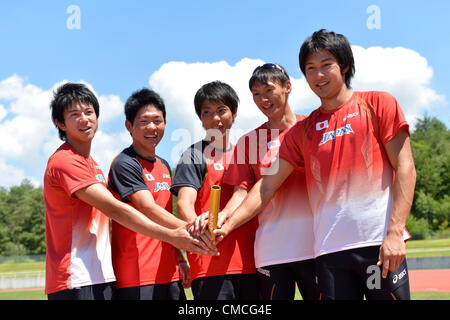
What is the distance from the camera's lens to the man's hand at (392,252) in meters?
3.07

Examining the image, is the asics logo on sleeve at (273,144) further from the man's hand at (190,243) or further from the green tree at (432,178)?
the green tree at (432,178)

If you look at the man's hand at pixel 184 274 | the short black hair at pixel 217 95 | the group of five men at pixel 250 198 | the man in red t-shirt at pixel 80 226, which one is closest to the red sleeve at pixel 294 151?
the group of five men at pixel 250 198

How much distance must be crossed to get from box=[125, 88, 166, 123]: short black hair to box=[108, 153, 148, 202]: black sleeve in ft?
1.76

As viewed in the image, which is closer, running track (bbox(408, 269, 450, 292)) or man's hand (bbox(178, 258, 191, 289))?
man's hand (bbox(178, 258, 191, 289))

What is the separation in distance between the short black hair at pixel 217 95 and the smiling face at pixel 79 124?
1142 millimetres

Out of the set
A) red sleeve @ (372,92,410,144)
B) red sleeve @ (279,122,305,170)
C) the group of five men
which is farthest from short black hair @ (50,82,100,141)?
red sleeve @ (372,92,410,144)

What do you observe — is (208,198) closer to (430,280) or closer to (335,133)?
(335,133)

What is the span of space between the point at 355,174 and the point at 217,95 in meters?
1.87

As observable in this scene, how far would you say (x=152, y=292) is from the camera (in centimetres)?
418

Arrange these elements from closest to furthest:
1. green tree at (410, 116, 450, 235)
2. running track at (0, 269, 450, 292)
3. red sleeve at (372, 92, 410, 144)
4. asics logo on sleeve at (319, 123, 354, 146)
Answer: red sleeve at (372, 92, 410, 144) < asics logo on sleeve at (319, 123, 354, 146) < running track at (0, 269, 450, 292) < green tree at (410, 116, 450, 235)

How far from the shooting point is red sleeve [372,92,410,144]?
320cm

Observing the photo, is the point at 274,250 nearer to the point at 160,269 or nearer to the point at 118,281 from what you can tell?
the point at 160,269

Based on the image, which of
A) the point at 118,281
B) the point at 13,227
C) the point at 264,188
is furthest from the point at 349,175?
the point at 13,227

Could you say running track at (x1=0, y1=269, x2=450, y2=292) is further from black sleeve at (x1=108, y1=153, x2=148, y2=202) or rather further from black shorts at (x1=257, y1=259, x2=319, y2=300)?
black sleeve at (x1=108, y1=153, x2=148, y2=202)
